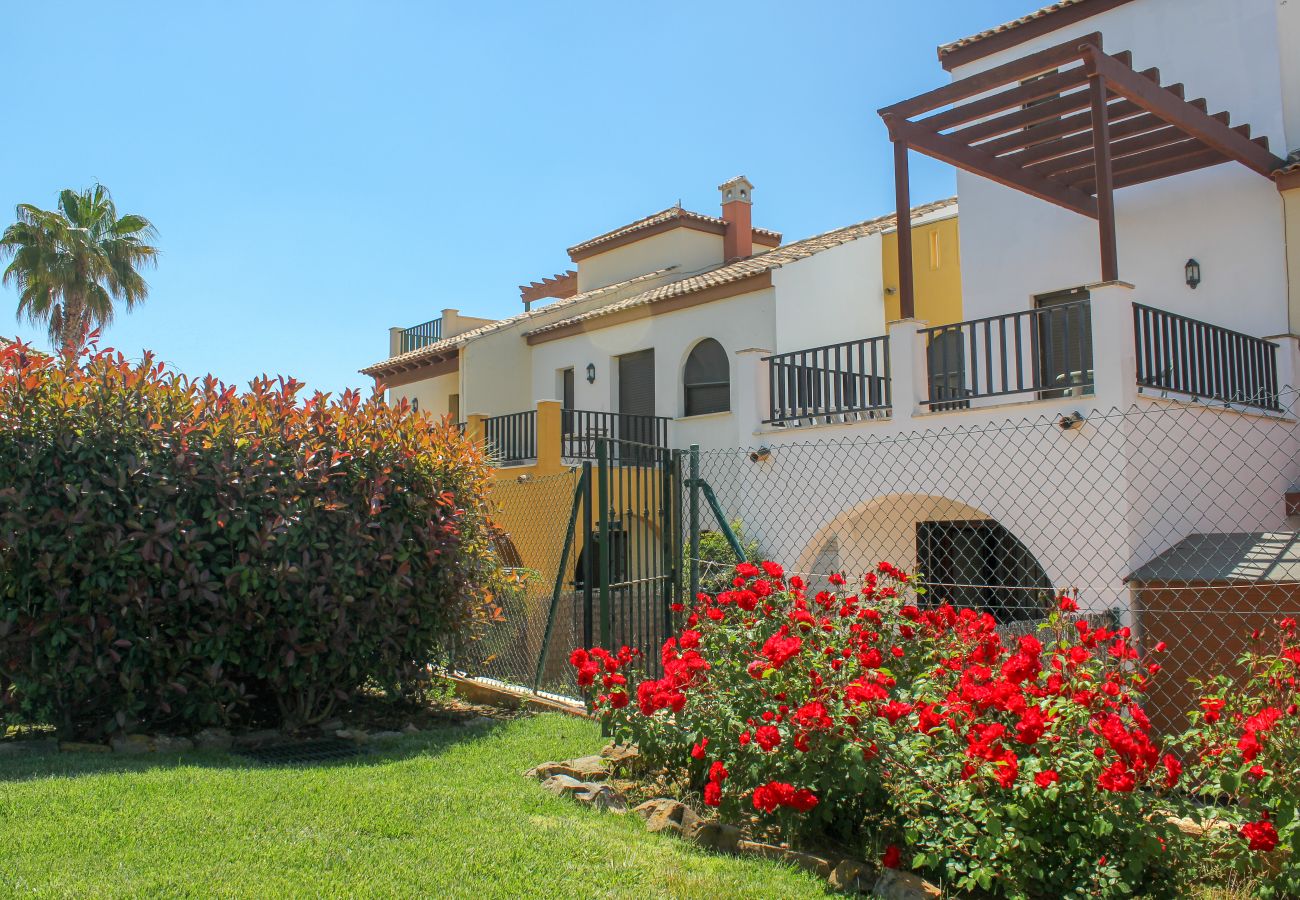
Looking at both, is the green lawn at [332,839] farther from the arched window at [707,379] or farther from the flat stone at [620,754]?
the arched window at [707,379]

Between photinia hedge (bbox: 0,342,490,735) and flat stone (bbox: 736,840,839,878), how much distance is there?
3.34 m

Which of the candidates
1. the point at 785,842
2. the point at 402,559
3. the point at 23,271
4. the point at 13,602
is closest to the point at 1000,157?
the point at 402,559

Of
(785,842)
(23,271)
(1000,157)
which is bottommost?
(785,842)

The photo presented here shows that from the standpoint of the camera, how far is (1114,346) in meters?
8.34

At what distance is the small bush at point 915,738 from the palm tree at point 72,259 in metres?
26.9

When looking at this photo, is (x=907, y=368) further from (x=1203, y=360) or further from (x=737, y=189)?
(x=737, y=189)

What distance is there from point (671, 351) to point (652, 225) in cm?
445

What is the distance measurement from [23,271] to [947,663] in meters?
29.5

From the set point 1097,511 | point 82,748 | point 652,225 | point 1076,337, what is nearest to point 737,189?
point 652,225

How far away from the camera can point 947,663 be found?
4418mm

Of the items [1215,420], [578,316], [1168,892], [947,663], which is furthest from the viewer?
[578,316]

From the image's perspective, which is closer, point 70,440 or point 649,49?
point 70,440

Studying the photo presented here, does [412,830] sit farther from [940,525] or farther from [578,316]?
[578,316]

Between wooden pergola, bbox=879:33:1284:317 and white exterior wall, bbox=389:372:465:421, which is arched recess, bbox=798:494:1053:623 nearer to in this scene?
wooden pergola, bbox=879:33:1284:317
